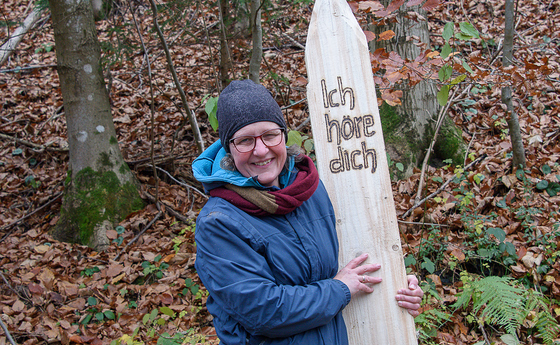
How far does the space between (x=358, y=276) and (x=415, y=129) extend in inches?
131

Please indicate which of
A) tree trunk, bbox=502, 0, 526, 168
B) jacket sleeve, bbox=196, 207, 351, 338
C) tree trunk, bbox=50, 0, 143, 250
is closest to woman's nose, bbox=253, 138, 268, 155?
jacket sleeve, bbox=196, 207, 351, 338

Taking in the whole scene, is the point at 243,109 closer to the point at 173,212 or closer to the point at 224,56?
the point at 173,212

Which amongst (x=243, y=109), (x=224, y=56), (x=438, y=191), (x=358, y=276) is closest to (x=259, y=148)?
(x=243, y=109)

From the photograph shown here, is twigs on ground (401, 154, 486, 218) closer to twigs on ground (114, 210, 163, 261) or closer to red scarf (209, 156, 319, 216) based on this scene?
red scarf (209, 156, 319, 216)

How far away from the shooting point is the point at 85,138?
4969 mm

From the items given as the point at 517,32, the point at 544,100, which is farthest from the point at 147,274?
the point at 517,32

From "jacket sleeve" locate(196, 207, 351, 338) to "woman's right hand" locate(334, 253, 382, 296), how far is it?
0.14 meters

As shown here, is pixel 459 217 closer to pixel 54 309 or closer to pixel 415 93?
pixel 415 93

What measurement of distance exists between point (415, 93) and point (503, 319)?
275 cm

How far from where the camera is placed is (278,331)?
4.95 feet

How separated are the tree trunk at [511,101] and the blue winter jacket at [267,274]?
331cm

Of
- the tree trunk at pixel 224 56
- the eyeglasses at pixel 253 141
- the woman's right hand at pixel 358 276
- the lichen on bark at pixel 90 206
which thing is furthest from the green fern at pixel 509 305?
the lichen on bark at pixel 90 206

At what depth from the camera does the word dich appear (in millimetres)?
1861

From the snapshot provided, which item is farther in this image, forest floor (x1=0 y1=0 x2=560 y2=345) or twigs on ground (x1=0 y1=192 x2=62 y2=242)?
twigs on ground (x1=0 y1=192 x2=62 y2=242)
